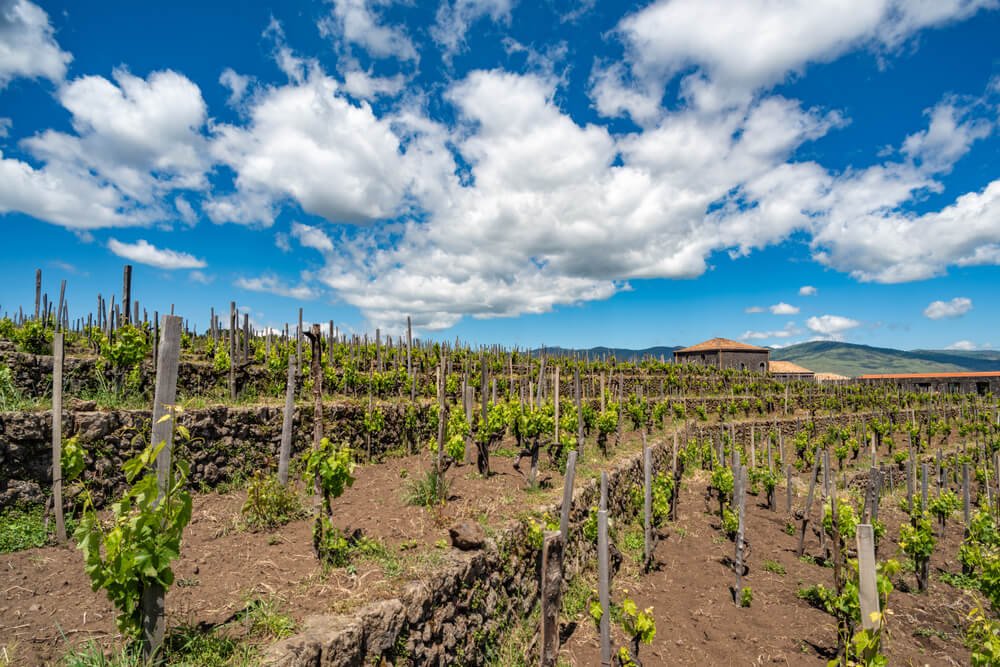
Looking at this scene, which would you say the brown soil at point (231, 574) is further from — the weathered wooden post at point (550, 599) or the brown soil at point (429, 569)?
the weathered wooden post at point (550, 599)

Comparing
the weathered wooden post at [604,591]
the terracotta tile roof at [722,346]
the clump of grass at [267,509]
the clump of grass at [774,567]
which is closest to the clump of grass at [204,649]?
the clump of grass at [267,509]

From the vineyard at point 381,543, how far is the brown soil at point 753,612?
0.19 feet

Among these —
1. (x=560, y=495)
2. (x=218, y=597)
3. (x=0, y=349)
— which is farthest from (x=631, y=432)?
(x=0, y=349)

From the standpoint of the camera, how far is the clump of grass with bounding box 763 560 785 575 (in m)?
10.6

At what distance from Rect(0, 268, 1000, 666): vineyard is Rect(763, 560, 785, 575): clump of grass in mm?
71

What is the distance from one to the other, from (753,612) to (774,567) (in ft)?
8.45

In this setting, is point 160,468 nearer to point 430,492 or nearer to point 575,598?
point 430,492

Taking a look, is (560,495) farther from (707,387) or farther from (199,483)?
(707,387)

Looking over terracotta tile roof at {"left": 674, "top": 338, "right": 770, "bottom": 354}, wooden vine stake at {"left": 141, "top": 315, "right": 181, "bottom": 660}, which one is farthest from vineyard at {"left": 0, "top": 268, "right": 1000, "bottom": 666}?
terracotta tile roof at {"left": 674, "top": 338, "right": 770, "bottom": 354}

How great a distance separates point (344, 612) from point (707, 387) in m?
35.6

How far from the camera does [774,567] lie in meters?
10.8

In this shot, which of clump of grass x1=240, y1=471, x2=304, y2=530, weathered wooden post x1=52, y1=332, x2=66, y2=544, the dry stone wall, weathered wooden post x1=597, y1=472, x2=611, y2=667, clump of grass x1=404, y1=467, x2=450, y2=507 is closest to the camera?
weathered wooden post x1=597, y1=472, x2=611, y2=667

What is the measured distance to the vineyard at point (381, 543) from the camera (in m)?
3.82

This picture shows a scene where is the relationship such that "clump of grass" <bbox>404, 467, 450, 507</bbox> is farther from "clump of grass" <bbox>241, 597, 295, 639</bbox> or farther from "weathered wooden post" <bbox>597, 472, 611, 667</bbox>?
"clump of grass" <bbox>241, 597, 295, 639</bbox>
